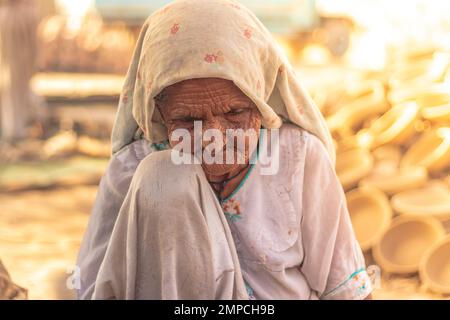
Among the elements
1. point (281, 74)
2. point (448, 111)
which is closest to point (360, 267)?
point (281, 74)

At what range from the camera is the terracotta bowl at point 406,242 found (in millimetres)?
3572

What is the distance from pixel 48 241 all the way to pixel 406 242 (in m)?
2.28

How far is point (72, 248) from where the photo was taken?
410 centimetres

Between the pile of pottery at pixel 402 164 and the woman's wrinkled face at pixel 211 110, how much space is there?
6.46 ft

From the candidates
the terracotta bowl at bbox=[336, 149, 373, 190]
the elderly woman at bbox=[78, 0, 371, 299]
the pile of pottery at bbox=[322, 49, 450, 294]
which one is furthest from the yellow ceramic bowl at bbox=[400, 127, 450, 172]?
the elderly woman at bbox=[78, 0, 371, 299]

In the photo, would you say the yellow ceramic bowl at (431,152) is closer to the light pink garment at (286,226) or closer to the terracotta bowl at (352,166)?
the terracotta bowl at (352,166)

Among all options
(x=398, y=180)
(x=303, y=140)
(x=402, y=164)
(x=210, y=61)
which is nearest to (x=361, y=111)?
(x=402, y=164)

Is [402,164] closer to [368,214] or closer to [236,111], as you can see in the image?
[368,214]

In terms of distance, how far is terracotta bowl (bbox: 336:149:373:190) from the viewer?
4004 mm

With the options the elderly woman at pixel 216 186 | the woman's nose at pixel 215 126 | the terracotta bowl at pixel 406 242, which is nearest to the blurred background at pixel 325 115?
the terracotta bowl at pixel 406 242

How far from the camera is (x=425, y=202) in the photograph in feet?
12.5

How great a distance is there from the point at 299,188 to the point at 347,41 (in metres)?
9.19

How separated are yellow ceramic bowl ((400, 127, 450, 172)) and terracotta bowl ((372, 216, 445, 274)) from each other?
0.48 m
